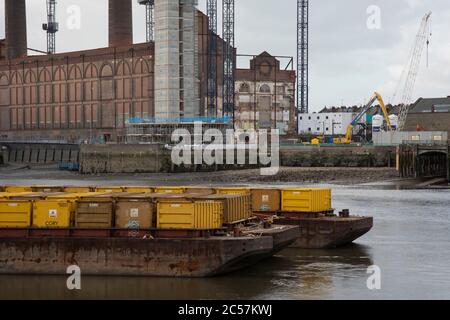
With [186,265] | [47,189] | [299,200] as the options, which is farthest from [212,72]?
[186,265]

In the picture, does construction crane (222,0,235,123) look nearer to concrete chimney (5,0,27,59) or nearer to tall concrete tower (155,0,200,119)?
tall concrete tower (155,0,200,119)

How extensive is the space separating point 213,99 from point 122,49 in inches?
695

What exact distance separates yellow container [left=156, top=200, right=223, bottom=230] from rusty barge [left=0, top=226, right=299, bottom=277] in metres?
0.34

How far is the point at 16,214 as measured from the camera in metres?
31.7

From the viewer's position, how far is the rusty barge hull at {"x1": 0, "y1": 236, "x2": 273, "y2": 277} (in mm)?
29547

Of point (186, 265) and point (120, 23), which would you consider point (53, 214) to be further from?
point (120, 23)

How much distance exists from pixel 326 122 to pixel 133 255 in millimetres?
151557

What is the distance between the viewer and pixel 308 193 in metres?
38.9

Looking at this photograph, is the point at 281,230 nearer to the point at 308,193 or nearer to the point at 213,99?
the point at 308,193

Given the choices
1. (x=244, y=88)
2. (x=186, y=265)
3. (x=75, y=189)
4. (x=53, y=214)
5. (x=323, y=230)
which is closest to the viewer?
(x=186, y=265)

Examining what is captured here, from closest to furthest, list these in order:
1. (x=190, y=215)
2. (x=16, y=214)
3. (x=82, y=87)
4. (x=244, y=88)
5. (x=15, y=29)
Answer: (x=190, y=215)
(x=16, y=214)
(x=82, y=87)
(x=244, y=88)
(x=15, y=29)

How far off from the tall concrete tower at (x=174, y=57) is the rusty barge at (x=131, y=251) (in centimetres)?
9352
